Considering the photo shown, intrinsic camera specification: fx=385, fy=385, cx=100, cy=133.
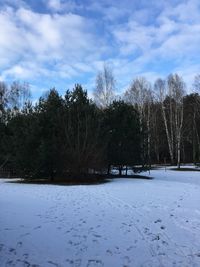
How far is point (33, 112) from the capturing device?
87.5ft

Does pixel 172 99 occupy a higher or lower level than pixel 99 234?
Answer: higher

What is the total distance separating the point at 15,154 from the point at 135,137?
9262 mm

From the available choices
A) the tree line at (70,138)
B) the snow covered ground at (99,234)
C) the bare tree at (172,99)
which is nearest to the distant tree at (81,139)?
the tree line at (70,138)

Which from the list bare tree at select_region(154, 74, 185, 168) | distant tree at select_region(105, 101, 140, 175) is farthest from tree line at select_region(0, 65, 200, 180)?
bare tree at select_region(154, 74, 185, 168)

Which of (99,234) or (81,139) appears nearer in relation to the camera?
(99,234)

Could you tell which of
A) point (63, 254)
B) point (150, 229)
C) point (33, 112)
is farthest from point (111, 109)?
point (63, 254)

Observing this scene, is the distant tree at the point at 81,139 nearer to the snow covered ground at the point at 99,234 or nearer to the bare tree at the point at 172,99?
the snow covered ground at the point at 99,234

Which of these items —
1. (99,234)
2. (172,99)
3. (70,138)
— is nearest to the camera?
(99,234)

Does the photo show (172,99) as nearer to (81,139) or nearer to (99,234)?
(81,139)

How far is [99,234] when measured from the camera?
821 cm

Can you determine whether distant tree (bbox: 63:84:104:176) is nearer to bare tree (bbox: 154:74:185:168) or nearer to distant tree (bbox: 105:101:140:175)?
distant tree (bbox: 105:101:140:175)

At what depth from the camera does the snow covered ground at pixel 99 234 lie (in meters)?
6.50

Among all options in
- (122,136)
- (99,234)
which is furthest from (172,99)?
(99,234)

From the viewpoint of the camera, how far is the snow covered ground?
21.3ft
